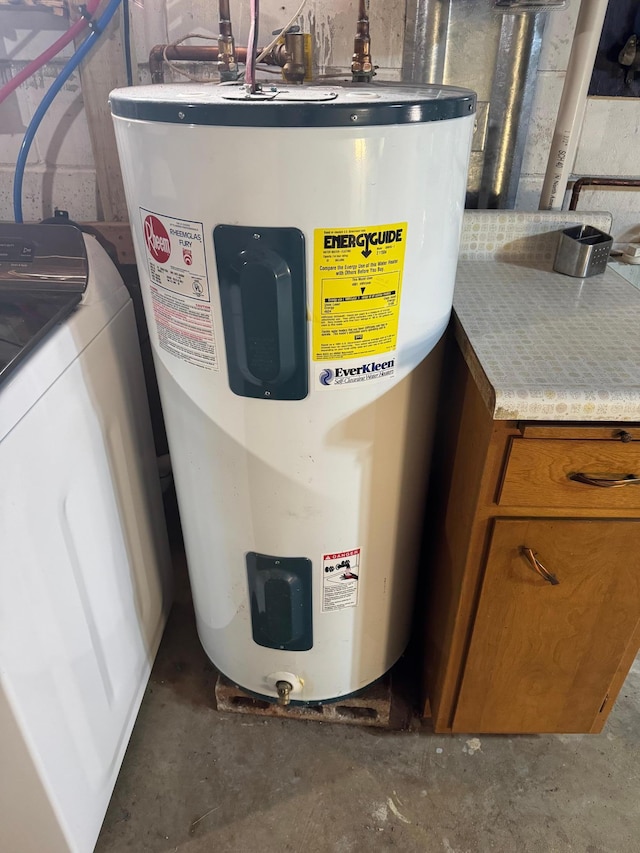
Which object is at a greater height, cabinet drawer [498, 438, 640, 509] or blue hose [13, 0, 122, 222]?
blue hose [13, 0, 122, 222]

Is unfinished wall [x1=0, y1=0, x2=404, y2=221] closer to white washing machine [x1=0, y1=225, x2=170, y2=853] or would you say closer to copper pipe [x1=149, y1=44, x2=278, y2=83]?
copper pipe [x1=149, y1=44, x2=278, y2=83]

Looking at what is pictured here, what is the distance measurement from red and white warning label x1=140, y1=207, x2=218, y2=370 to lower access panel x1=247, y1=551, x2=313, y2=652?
362mm

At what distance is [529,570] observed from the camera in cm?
89

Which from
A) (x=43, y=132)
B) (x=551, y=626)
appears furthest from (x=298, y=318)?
(x=43, y=132)

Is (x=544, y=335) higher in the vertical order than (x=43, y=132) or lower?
lower

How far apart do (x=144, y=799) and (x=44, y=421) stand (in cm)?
75

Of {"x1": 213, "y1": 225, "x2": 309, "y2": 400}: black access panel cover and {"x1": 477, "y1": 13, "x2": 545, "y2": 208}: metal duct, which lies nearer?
{"x1": 213, "y1": 225, "x2": 309, "y2": 400}: black access panel cover

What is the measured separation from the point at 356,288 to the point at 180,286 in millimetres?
227

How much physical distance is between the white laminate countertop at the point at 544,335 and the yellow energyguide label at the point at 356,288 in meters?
0.15

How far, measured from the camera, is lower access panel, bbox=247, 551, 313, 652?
99 cm

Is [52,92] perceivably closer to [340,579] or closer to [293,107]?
[293,107]

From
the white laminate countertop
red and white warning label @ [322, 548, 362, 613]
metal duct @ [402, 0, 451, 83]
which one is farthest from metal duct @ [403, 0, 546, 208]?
red and white warning label @ [322, 548, 362, 613]

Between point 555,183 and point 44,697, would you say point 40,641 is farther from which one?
point 555,183

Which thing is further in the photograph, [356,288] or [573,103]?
[573,103]
